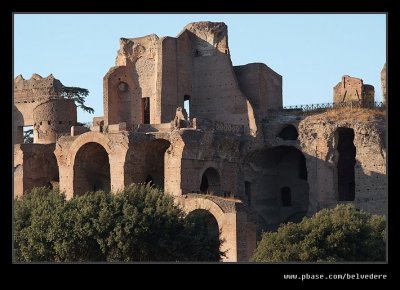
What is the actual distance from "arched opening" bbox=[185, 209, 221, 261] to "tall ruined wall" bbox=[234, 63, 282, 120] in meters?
10.3

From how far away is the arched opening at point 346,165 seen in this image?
4522 centimetres

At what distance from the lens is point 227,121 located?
4641cm

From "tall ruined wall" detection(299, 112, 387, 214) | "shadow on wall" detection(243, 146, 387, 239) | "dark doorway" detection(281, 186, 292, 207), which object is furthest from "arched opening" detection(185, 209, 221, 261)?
"dark doorway" detection(281, 186, 292, 207)

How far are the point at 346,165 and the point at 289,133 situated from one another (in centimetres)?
283

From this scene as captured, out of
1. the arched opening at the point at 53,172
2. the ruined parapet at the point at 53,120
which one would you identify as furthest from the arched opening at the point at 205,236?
the ruined parapet at the point at 53,120

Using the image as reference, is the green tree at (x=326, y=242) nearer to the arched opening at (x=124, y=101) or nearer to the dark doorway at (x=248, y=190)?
the dark doorway at (x=248, y=190)

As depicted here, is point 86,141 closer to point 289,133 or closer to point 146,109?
point 146,109

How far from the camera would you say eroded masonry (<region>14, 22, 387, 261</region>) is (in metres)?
42.1

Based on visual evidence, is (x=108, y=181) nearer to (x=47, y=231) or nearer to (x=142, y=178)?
(x=142, y=178)

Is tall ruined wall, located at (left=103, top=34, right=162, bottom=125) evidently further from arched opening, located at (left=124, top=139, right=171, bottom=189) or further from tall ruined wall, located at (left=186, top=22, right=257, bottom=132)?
arched opening, located at (left=124, top=139, right=171, bottom=189)

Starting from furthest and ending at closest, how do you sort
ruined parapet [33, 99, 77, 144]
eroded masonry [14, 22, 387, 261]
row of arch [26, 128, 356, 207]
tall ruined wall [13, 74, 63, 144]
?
tall ruined wall [13, 74, 63, 144]
ruined parapet [33, 99, 77, 144]
row of arch [26, 128, 356, 207]
eroded masonry [14, 22, 387, 261]

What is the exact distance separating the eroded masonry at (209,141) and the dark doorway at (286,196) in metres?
0.04

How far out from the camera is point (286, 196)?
4703cm
